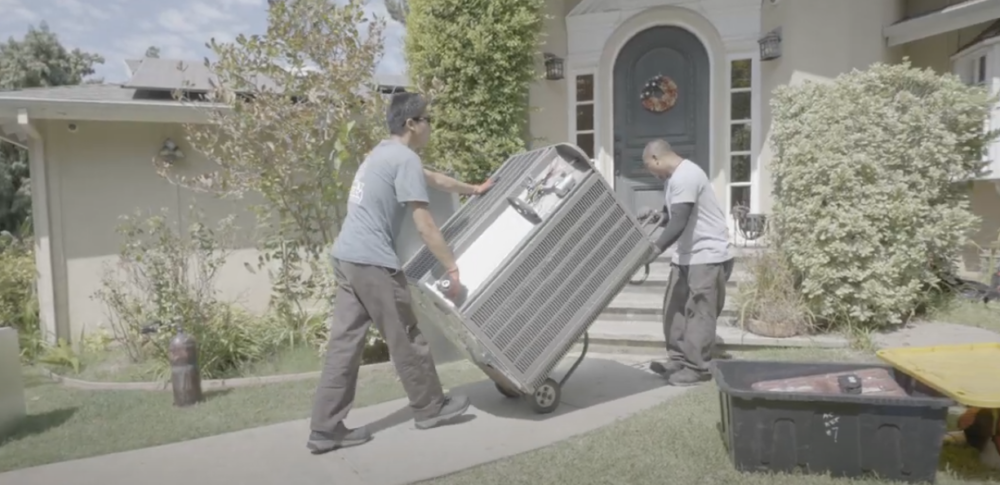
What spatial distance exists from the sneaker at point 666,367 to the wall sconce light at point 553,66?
14.8 ft

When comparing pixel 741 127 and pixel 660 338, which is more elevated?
pixel 741 127

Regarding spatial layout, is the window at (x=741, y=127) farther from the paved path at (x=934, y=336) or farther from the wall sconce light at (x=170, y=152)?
the wall sconce light at (x=170, y=152)

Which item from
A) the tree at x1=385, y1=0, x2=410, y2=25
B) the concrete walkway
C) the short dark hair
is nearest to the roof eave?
the short dark hair

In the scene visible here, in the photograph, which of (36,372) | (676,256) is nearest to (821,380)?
(676,256)

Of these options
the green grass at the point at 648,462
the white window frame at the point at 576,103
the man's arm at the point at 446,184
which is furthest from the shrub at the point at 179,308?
the white window frame at the point at 576,103

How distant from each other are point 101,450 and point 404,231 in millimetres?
2045

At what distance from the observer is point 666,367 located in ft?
15.0

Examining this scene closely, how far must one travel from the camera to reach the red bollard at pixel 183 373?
14.3 ft

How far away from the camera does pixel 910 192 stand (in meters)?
5.32

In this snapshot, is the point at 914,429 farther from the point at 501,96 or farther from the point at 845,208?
the point at 501,96

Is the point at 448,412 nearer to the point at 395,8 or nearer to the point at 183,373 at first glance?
the point at 183,373

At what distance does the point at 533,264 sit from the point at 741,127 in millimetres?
5187

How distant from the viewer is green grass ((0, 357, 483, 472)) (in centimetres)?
370

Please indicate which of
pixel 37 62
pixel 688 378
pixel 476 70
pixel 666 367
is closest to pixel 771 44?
pixel 476 70
